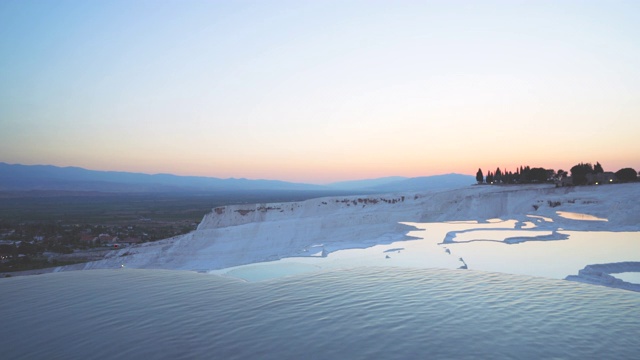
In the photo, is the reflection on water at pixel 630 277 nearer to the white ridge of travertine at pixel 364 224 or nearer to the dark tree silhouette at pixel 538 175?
the white ridge of travertine at pixel 364 224

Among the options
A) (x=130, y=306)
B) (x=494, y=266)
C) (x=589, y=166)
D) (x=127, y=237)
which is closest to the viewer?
(x=130, y=306)

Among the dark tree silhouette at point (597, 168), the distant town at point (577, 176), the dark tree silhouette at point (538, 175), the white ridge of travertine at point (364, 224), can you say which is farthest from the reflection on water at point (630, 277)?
the dark tree silhouette at point (538, 175)

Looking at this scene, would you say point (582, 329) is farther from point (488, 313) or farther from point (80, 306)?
point (80, 306)

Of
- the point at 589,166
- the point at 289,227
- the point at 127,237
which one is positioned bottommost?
the point at 127,237

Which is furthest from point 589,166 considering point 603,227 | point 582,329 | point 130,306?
point 130,306

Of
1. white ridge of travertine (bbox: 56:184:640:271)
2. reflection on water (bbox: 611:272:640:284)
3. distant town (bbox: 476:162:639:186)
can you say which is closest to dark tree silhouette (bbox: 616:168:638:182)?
distant town (bbox: 476:162:639:186)

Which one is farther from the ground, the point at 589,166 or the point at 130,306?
the point at 589,166
